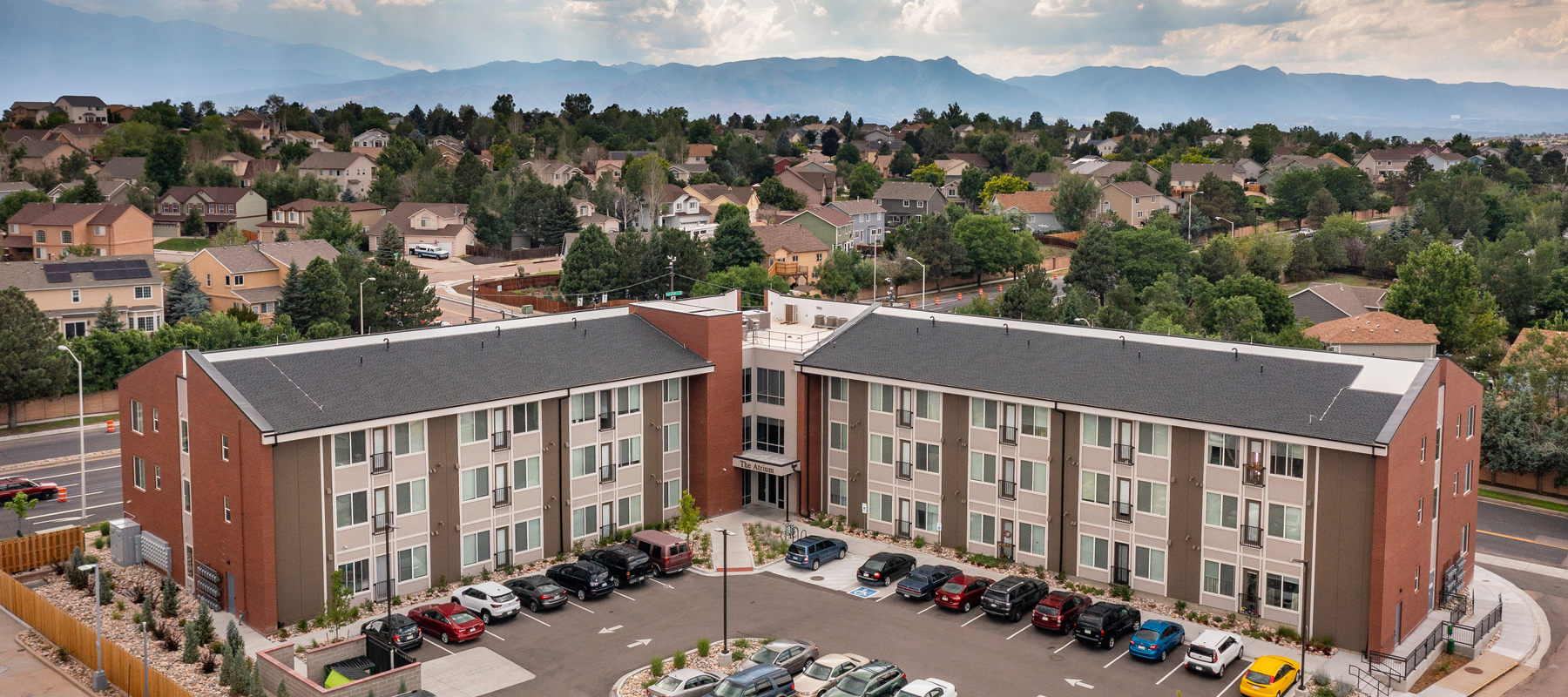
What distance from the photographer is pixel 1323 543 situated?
41.4m

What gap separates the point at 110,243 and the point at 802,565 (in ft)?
348

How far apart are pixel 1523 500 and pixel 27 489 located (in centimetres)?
7836

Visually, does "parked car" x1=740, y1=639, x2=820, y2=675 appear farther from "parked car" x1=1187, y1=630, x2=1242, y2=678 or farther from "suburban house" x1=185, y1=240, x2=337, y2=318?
"suburban house" x1=185, y1=240, x2=337, y2=318

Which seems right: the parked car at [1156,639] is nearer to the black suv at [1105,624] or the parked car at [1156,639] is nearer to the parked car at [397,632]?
the black suv at [1105,624]

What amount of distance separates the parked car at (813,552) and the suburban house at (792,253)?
75.2 meters

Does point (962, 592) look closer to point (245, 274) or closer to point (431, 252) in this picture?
point (245, 274)

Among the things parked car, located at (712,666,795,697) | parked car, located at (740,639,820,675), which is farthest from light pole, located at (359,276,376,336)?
parked car, located at (712,666,795,697)

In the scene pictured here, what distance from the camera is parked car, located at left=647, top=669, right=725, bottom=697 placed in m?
36.5

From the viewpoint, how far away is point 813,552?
4956cm

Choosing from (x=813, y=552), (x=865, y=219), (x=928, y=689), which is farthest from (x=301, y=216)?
(x=928, y=689)

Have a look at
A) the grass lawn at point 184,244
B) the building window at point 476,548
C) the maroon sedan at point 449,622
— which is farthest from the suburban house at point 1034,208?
the maroon sedan at point 449,622

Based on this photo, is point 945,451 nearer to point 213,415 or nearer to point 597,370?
point 597,370

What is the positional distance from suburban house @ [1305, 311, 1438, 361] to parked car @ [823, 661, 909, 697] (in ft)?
186

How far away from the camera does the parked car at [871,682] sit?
120 feet
